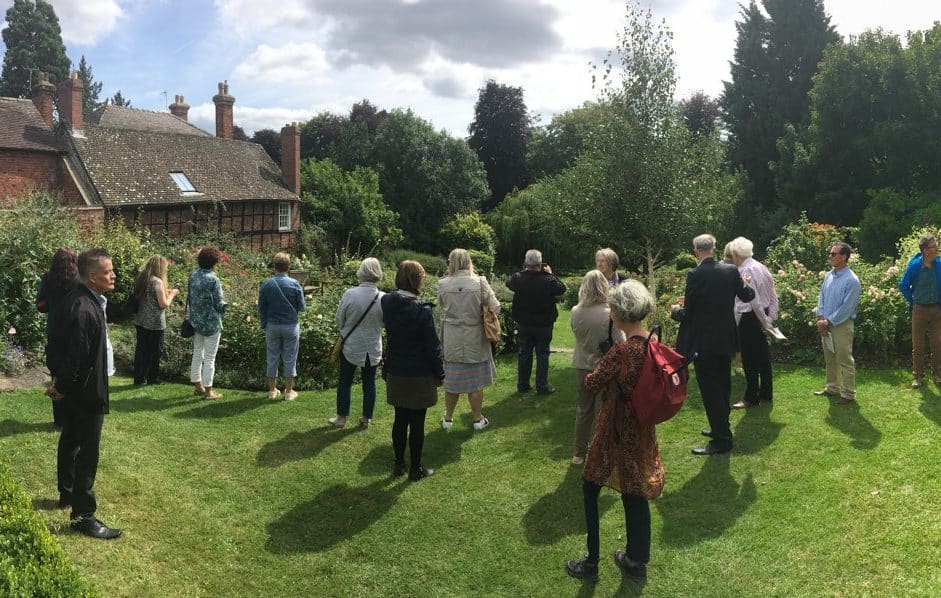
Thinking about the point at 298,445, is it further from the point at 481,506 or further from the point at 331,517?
the point at 481,506

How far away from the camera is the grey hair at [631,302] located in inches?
168

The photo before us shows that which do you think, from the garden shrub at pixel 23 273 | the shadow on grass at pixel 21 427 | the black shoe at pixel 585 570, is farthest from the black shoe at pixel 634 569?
the garden shrub at pixel 23 273

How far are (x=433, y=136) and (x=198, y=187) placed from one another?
1710 cm

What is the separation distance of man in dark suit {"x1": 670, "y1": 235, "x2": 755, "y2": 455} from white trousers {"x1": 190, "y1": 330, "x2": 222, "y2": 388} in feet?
19.1

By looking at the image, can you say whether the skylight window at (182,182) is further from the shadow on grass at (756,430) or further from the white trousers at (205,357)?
the shadow on grass at (756,430)

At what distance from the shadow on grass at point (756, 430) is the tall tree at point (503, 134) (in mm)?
39429

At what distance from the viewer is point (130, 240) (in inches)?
685

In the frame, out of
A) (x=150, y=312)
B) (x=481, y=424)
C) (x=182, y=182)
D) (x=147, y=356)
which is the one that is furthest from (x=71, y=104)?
(x=481, y=424)

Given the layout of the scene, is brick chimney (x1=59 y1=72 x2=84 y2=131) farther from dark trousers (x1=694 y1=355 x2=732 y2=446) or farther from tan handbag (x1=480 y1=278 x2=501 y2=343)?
dark trousers (x1=694 y1=355 x2=732 y2=446)

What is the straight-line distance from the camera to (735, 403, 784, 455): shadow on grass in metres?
6.65

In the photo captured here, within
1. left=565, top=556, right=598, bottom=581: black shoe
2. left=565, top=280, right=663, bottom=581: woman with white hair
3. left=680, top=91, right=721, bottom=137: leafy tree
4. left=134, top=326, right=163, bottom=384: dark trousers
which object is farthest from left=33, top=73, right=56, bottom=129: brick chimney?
left=680, top=91, right=721, bottom=137: leafy tree

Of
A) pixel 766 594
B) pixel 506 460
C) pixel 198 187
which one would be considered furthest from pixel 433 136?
pixel 766 594

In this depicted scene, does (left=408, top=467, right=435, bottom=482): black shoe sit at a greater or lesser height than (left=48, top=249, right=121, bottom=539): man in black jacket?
A: lesser

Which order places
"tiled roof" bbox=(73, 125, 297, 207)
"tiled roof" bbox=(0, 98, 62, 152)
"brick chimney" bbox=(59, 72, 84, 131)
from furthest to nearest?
"brick chimney" bbox=(59, 72, 84, 131)
"tiled roof" bbox=(73, 125, 297, 207)
"tiled roof" bbox=(0, 98, 62, 152)
